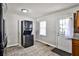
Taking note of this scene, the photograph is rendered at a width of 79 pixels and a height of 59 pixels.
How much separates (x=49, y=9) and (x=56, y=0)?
0.71 metres

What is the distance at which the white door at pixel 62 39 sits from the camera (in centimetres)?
155

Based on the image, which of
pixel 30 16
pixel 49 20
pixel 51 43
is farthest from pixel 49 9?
pixel 51 43

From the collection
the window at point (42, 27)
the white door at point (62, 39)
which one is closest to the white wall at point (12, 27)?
the window at point (42, 27)

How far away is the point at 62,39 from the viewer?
160 centimetres

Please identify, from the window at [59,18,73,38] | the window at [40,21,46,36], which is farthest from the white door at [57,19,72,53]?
the window at [40,21,46,36]

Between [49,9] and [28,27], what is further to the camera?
[28,27]

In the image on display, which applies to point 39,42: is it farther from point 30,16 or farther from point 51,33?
point 30,16

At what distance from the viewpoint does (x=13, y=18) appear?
152cm

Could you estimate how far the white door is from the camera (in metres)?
1.55

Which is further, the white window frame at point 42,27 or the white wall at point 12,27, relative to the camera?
the white window frame at point 42,27

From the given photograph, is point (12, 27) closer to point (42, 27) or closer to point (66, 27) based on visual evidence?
point (42, 27)

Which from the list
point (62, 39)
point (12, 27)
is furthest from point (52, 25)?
Result: point (12, 27)

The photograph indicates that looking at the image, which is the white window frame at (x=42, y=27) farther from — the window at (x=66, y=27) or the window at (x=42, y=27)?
the window at (x=66, y=27)

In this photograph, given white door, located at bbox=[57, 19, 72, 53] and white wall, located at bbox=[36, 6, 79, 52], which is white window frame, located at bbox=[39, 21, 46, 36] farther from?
white door, located at bbox=[57, 19, 72, 53]
